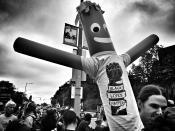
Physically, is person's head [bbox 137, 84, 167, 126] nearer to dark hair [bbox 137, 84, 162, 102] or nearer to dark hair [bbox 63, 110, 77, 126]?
dark hair [bbox 137, 84, 162, 102]

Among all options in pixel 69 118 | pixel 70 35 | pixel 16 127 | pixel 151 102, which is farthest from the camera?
pixel 70 35

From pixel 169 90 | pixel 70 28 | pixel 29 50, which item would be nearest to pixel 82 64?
pixel 29 50

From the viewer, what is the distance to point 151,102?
2236 mm

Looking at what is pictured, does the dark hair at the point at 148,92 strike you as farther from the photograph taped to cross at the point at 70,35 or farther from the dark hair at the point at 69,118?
the photograph taped to cross at the point at 70,35

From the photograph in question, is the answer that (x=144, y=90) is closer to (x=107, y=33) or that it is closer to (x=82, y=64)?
(x=82, y=64)

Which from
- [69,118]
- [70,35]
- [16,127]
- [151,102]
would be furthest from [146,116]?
[70,35]

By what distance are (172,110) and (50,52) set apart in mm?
1882

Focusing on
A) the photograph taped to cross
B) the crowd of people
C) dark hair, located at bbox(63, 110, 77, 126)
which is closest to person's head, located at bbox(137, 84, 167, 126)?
the crowd of people

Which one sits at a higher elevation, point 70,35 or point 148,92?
point 70,35

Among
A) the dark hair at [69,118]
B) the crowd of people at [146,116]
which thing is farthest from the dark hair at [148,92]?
the dark hair at [69,118]

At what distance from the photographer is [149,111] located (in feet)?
7.39

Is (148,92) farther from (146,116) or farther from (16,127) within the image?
(16,127)

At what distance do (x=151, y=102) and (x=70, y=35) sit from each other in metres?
4.66

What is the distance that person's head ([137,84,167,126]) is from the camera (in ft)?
7.29
